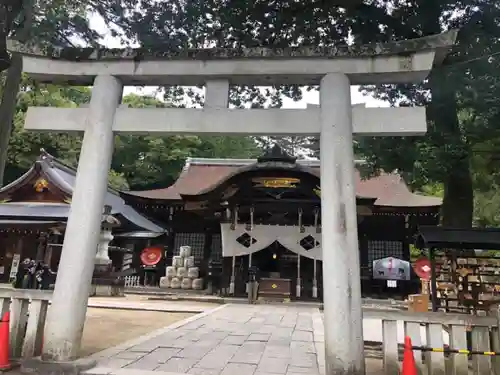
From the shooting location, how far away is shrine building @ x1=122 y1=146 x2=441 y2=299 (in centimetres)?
1435

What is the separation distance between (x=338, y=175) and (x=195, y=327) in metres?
4.66

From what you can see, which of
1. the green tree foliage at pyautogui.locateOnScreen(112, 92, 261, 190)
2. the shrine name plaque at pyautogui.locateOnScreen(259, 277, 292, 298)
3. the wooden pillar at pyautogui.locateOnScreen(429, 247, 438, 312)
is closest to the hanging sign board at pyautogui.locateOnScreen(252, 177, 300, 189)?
the shrine name plaque at pyautogui.locateOnScreen(259, 277, 292, 298)

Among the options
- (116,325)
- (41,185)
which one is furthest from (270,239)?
(41,185)

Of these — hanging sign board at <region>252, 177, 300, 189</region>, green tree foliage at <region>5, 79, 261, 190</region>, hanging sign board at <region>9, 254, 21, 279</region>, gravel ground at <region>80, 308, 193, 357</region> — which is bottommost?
gravel ground at <region>80, 308, 193, 357</region>

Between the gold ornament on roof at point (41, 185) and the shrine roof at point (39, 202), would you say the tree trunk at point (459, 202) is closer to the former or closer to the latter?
the shrine roof at point (39, 202)

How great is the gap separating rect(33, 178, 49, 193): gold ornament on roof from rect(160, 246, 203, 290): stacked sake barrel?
6.78m

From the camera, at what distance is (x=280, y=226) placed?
14.5 m

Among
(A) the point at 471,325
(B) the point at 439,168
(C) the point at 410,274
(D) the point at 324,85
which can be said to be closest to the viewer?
(A) the point at 471,325

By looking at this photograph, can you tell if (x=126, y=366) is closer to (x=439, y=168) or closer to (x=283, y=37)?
(x=439, y=168)

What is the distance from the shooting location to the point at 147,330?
24.5 ft

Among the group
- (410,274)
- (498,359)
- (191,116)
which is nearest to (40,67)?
(191,116)

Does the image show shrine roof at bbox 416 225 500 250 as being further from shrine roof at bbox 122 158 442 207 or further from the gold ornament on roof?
the gold ornament on roof

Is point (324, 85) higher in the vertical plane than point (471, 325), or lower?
higher

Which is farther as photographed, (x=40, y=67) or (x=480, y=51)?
(x=480, y=51)
